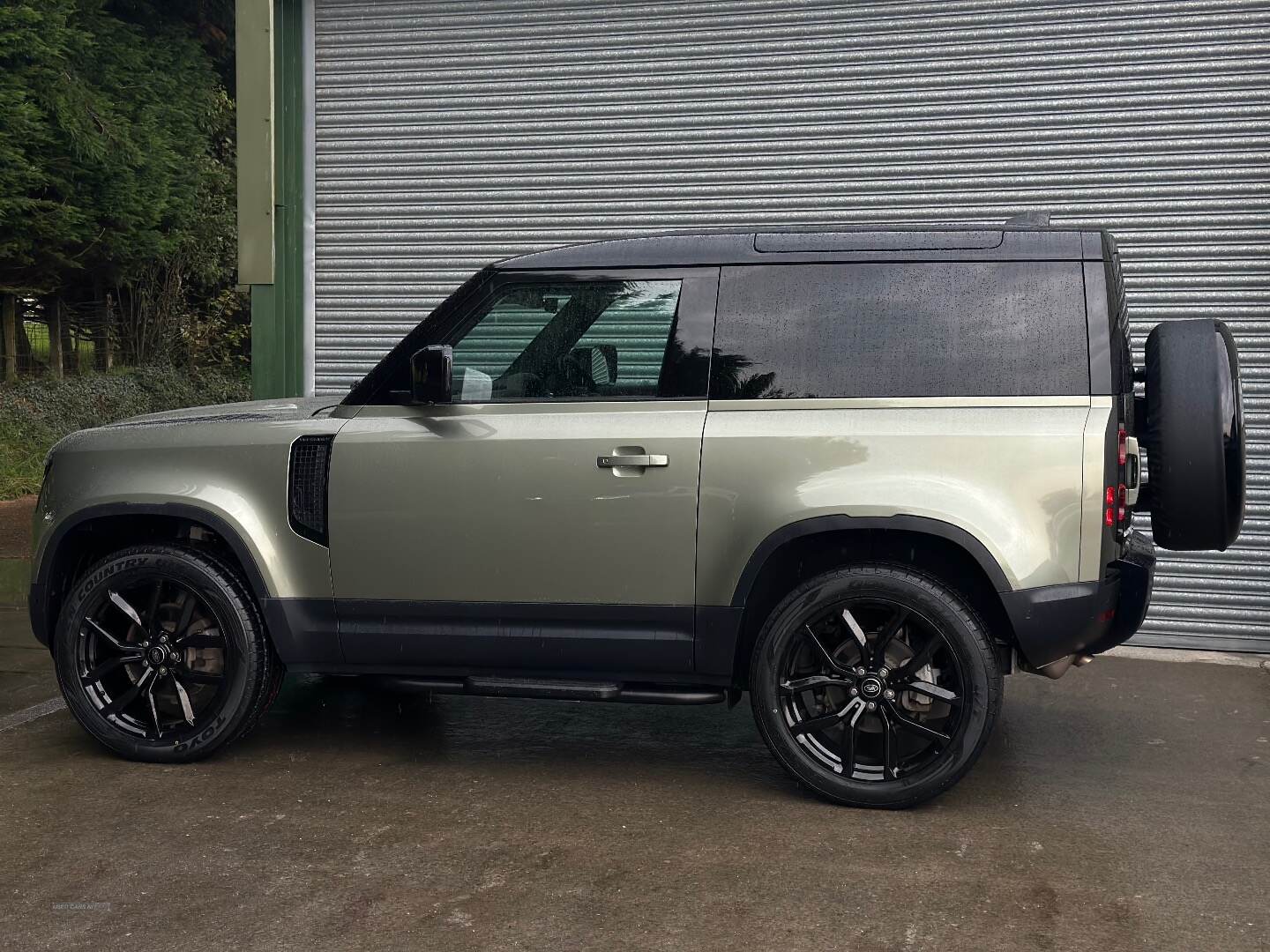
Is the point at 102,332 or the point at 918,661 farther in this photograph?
the point at 102,332

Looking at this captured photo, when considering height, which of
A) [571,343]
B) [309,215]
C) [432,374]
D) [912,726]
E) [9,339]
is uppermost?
[309,215]

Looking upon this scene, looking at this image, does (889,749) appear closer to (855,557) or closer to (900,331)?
(855,557)

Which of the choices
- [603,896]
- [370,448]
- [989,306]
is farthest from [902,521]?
[370,448]

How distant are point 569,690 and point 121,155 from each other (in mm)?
17942

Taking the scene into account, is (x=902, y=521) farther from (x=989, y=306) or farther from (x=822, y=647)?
(x=989, y=306)

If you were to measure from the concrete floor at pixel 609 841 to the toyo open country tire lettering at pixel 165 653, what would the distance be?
Result: 0.15m

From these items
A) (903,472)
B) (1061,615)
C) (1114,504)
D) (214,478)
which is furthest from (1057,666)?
(214,478)

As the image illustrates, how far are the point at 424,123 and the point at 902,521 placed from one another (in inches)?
212

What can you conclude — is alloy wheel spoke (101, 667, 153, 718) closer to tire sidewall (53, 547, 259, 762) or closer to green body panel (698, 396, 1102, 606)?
tire sidewall (53, 547, 259, 762)

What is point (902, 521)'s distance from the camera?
4.41 meters

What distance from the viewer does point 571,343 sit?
15.8ft

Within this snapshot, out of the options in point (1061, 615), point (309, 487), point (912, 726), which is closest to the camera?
point (1061, 615)

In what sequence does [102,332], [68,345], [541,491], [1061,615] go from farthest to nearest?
[102,332], [68,345], [541,491], [1061,615]

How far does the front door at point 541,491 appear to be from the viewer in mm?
4621
